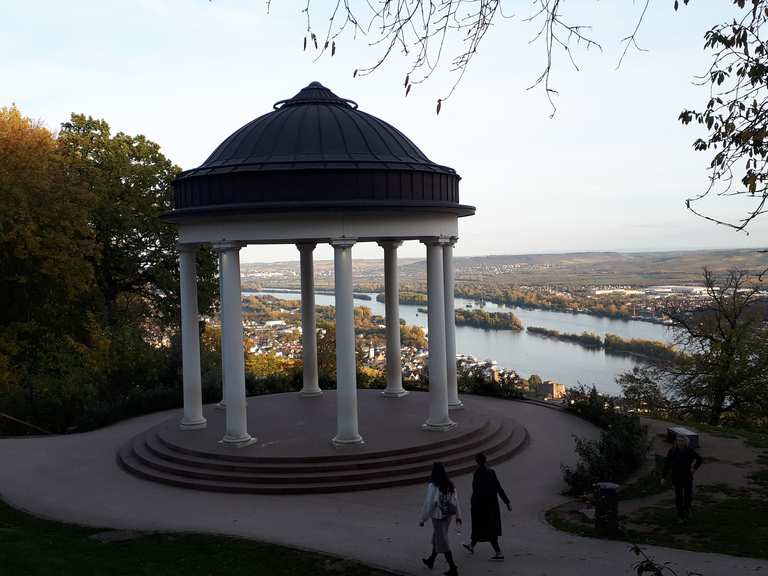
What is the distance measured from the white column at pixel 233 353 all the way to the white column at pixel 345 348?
2677mm

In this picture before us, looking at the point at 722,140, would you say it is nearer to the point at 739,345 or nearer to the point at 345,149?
the point at 345,149

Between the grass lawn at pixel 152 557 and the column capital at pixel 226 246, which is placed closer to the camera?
the grass lawn at pixel 152 557

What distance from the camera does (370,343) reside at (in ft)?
174

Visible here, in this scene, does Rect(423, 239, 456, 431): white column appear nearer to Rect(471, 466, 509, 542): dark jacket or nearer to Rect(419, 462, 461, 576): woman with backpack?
Rect(471, 466, 509, 542): dark jacket

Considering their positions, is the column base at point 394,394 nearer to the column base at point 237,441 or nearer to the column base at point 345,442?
the column base at point 345,442

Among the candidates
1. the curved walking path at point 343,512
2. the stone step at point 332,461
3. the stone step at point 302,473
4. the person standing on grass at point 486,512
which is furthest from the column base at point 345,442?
the person standing on grass at point 486,512

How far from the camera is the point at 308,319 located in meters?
25.4

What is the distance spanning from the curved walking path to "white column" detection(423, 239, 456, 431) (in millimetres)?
2496

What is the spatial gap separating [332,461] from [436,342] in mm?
4586

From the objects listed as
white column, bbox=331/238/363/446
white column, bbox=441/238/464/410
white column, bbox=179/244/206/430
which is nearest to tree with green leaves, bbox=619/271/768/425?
white column, bbox=441/238/464/410

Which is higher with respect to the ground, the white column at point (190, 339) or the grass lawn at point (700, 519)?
the white column at point (190, 339)

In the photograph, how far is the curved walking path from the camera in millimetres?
11273

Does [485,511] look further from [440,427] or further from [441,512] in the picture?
[440,427]

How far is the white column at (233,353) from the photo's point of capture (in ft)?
58.7
